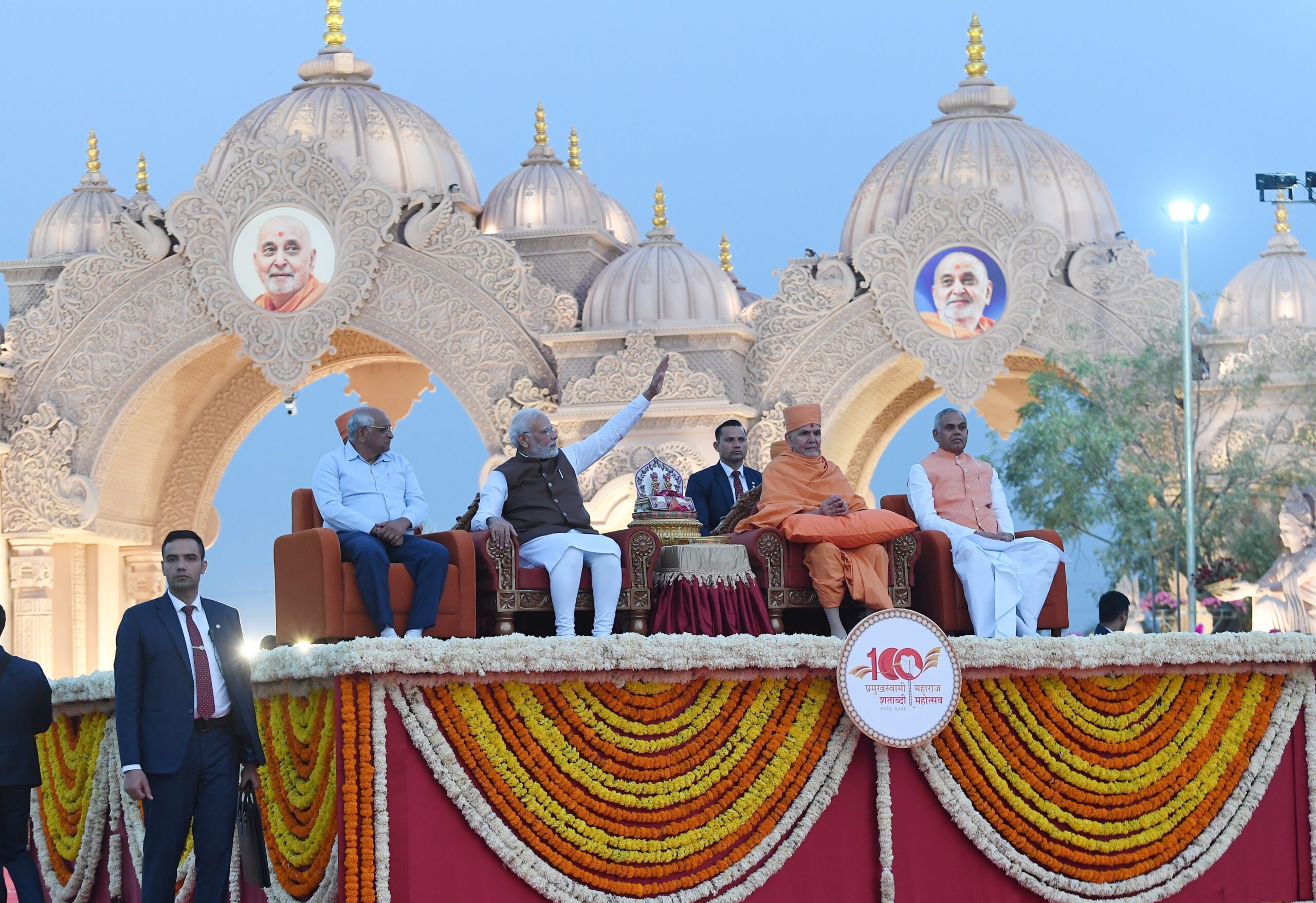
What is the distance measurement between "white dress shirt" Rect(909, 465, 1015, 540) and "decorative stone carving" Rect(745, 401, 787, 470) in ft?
21.5

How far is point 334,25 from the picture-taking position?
50.8 ft

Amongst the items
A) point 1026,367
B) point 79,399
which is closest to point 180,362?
point 79,399

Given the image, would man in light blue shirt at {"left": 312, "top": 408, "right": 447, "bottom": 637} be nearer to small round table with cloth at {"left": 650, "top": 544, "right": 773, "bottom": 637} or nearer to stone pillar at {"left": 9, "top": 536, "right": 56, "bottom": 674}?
small round table with cloth at {"left": 650, "top": 544, "right": 773, "bottom": 637}

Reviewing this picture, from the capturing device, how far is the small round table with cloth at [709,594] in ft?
19.7

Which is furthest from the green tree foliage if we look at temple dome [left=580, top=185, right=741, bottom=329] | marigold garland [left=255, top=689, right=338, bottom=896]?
marigold garland [left=255, top=689, right=338, bottom=896]

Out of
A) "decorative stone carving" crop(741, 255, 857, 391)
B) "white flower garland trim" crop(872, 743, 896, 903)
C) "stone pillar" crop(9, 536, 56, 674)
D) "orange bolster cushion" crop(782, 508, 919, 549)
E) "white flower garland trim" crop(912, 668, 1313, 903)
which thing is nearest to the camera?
"white flower garland trim" crop(872, 743, 896, 903)

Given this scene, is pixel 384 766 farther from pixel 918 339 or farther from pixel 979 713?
pixel 918 339

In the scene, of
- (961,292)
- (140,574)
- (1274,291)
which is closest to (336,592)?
(961,292)

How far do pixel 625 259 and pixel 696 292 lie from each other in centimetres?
60

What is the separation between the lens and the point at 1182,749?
5613 mm

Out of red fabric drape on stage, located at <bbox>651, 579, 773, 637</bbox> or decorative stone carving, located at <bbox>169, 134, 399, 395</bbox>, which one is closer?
red fabric drape on stage, located at <bbox>651, 579, 773, 637</bbox>

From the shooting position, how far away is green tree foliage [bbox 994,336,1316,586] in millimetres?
13188

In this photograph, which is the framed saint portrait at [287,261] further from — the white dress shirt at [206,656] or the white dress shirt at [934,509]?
the white dress shirt at [206,656]

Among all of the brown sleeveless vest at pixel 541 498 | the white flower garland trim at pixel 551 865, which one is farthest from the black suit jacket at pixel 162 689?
the brown sleeveless vest at pixel 541 498
